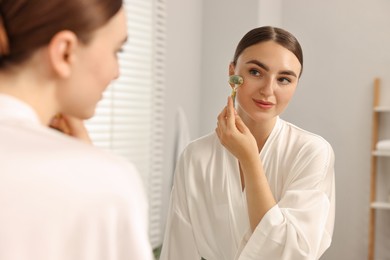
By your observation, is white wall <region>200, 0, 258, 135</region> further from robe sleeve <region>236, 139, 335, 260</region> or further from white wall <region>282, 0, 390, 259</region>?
robe sleeve <region>236, 139, 335, 260</region>

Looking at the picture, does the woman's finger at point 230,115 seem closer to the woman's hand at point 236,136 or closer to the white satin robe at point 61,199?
the woman's hand at point 236,136

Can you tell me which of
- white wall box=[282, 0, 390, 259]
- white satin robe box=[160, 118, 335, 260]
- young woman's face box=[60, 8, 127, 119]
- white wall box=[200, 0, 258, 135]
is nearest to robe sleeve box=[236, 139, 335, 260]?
white satin robe box=[160, 118, 335, 260]

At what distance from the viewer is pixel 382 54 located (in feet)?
10.0

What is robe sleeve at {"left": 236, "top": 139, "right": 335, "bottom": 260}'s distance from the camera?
1084 millimetres

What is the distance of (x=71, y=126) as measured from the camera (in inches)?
29.5

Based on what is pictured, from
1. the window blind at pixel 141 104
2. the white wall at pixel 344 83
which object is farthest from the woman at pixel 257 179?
the white wall at pixel 344 83

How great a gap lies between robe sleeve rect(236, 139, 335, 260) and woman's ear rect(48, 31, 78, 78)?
64 centimetres

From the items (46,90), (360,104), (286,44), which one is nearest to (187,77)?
(360,104)

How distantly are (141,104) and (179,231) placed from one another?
1269 mm

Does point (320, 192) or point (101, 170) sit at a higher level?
point (101, 170)

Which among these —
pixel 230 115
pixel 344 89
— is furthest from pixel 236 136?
pixel 344 89

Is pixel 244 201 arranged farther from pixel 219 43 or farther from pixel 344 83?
pixel 344 83

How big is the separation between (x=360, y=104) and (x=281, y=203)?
2.10 meters

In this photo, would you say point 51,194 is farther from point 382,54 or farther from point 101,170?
point 382,54
